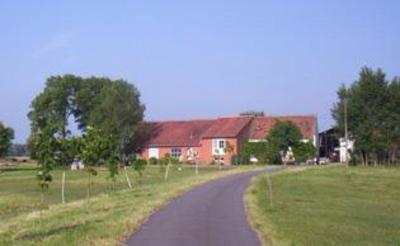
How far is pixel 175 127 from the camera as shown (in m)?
123

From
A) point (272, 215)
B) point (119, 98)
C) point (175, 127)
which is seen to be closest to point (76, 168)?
point (119, 98)

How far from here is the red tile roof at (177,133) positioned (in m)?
117

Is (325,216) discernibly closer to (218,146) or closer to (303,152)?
(303,152)

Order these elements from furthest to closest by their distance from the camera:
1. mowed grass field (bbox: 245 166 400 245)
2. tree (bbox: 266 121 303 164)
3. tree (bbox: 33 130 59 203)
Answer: tree (bbox: 266 121 303 164)
tree (bbox: 33 130 59 203)
mowed grass field (bbox: 245 166 400 245)

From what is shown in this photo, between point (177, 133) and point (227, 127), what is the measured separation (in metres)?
9.18

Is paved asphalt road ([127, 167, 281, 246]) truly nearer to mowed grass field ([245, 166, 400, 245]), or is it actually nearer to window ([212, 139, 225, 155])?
mowed grass field ([245, 166, 400, 245])

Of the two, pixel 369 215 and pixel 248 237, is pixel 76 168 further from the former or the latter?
pixel 248 237

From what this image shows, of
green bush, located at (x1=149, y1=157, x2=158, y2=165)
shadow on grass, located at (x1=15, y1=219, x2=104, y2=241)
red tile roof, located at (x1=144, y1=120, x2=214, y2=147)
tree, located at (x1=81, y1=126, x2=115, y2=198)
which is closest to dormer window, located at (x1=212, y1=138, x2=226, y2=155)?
red tile roof, located at (x1=144, y1=120, x2=214, y2=147)

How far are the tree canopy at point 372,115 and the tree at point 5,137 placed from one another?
50300 mm

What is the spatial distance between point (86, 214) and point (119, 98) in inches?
3448

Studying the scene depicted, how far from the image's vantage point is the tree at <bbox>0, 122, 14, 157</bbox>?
115 metres

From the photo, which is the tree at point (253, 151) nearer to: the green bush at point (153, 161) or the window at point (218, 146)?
the window at point (218, 146)

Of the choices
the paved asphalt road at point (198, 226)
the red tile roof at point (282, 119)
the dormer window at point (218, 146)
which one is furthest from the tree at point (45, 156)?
the red tile roof at point (282, 119)

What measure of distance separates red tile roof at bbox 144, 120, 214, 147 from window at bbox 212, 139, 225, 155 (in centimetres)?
342
